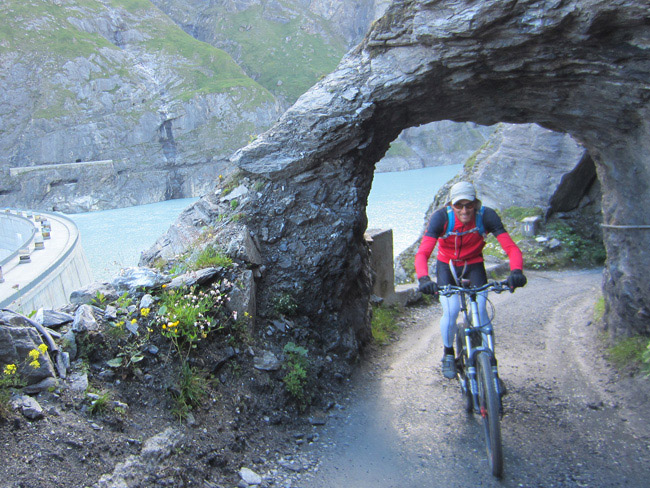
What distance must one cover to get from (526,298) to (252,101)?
99.5 metres

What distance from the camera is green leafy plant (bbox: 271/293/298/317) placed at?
6.41 metres

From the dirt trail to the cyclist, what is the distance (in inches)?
32.5

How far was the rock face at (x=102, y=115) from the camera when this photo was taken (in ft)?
277

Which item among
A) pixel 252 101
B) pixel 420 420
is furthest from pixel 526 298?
pixel 252 101

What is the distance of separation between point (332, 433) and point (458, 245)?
2.46 m

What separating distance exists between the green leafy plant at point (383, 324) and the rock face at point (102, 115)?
8261cm

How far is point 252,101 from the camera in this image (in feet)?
336

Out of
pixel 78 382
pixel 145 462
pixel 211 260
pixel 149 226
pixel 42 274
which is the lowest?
pixel 149 226

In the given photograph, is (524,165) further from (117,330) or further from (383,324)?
(117,330)

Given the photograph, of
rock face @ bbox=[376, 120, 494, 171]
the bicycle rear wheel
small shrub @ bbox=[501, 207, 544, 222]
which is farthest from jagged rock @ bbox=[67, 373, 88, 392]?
rock face @ bbox=[376, 120, 494, 171]

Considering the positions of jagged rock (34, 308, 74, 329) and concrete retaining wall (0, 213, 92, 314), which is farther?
concrete retaining wall (0, 213, 92, 314)

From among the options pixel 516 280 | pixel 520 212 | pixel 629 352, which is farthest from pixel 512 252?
pixel 520 212

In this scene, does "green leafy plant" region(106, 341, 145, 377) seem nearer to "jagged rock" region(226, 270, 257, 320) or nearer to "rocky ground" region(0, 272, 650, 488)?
"rocky ground" region(0, 272, 650, 488)

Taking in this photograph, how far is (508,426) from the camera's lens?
189 inches
